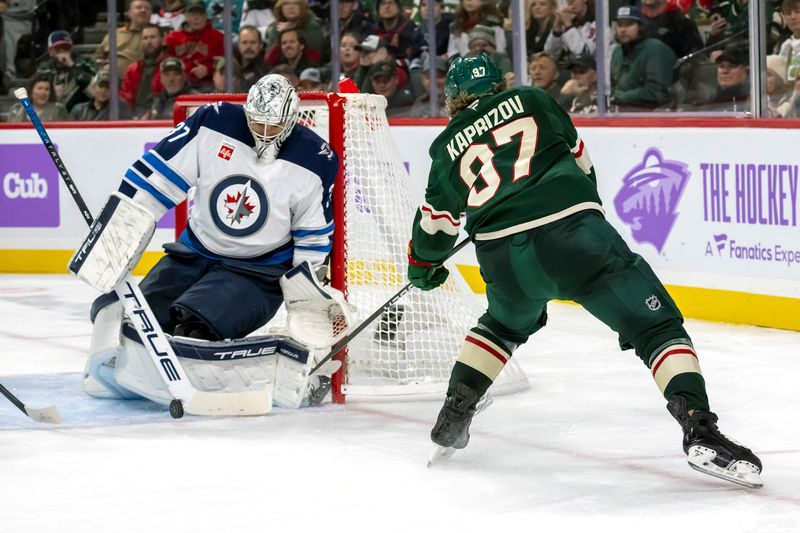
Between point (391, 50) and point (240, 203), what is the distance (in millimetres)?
3343

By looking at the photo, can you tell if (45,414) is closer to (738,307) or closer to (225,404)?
(225,404)

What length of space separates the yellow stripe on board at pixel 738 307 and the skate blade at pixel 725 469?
8.22ft

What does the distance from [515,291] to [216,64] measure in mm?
4989

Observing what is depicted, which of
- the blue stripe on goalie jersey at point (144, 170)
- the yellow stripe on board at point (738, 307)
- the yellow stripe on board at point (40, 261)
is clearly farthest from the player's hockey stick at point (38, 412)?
the yellow stripe on board at point (40, 261)

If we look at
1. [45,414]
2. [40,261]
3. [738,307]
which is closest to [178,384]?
[45,414]

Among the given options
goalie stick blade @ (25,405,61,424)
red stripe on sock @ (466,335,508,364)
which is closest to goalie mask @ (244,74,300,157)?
goalie stick blade @ (25,405,61,424)

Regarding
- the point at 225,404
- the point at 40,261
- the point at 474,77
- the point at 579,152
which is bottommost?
the point at 40,261

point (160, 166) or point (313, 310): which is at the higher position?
point (160, 166)

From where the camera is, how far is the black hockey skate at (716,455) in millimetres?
2893

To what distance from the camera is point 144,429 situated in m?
3.73

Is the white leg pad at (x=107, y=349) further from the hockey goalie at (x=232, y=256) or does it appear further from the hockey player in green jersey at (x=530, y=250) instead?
the hockey player in green jersey at (x=530, y=250)

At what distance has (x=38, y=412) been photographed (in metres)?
3.69

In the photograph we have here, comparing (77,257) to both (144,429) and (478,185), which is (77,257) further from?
(478,185)

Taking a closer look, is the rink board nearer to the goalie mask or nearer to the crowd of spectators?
the crowd of spectators
